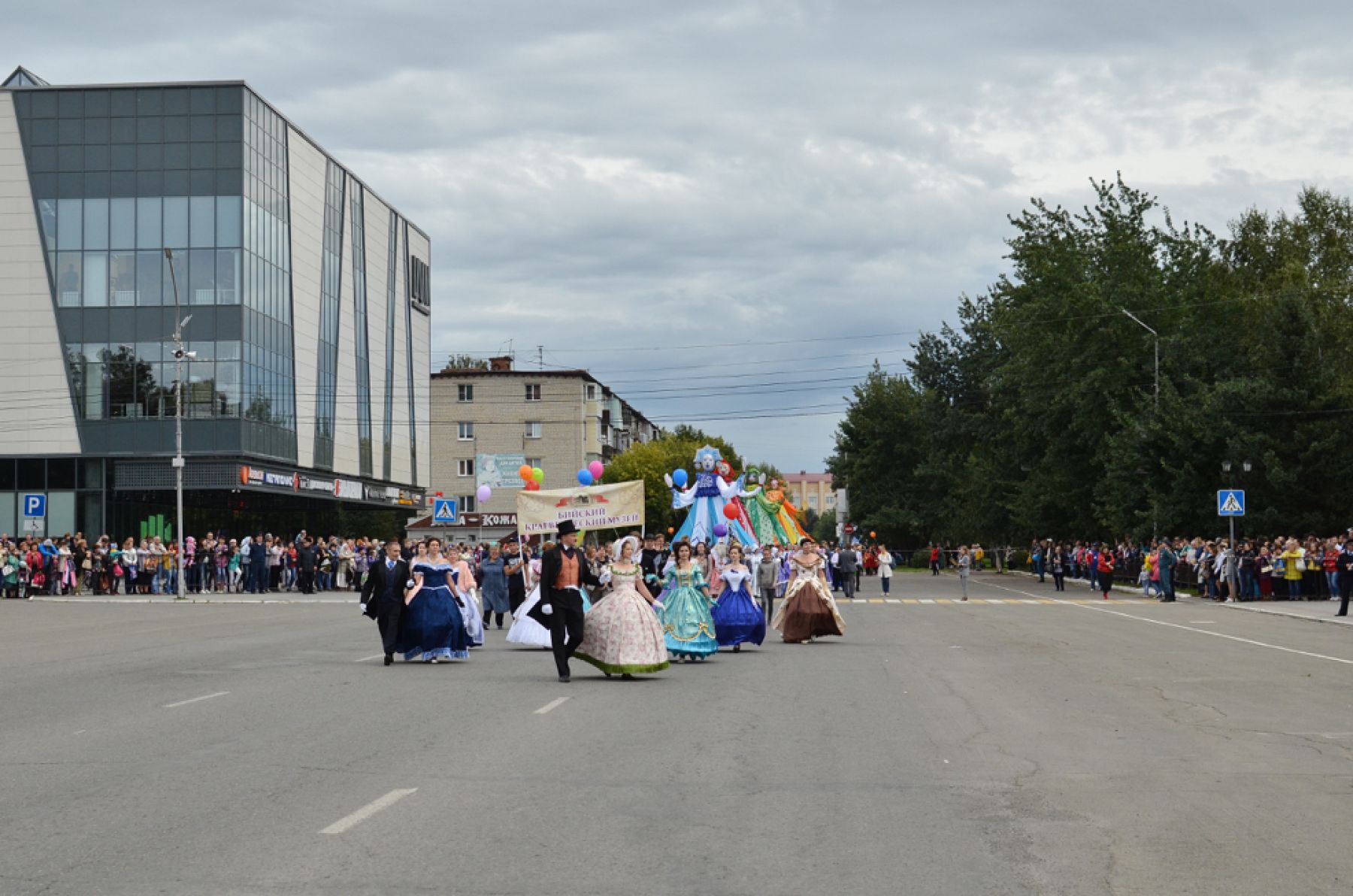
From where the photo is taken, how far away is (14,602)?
44844 millimetres

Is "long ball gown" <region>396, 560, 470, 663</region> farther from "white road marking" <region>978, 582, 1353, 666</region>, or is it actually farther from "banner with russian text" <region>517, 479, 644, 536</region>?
"banner with russian text" <region>517, 479, 644, 536</region>

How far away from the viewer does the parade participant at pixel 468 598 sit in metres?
23.8

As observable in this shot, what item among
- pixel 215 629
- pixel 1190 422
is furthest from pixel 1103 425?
pixel 215 629

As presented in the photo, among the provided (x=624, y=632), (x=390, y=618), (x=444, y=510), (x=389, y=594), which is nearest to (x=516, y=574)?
(x=390, y=618)

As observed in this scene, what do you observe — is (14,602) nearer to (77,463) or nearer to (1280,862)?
(77,463)

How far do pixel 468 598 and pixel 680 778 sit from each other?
14391 millimetres

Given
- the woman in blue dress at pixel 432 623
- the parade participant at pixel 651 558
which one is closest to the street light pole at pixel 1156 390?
the parade participant at pixel 651 558

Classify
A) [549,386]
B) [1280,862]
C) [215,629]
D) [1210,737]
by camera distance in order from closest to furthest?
[1280,862] → [1210,737] → [215,629] → [549,386]

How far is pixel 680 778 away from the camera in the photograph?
33.8ft

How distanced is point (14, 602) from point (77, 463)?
2051cm

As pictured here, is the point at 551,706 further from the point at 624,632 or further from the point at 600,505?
the point at 600,505

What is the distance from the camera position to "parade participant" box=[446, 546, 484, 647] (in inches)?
936

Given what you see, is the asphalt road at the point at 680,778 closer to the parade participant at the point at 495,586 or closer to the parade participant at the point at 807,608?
the parade participant at the point at 807,608

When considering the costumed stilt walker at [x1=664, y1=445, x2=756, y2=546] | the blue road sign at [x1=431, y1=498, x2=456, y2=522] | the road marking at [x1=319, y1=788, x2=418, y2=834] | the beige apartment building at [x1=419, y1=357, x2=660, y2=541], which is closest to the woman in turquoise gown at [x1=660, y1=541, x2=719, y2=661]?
the road marking at [x1=319, y1=788, x2=418, y2=834]
